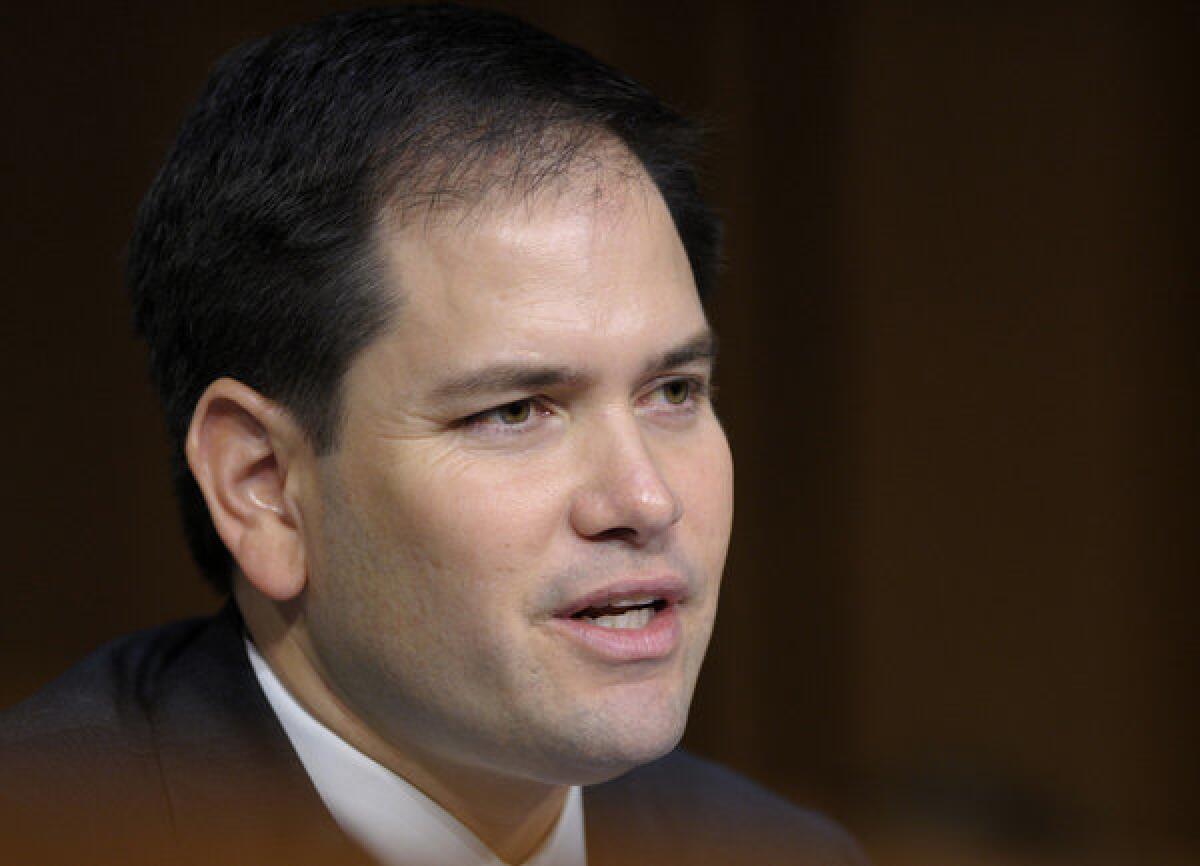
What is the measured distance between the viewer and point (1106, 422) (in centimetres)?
340

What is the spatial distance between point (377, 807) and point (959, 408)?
7.03ft

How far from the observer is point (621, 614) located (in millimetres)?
1517

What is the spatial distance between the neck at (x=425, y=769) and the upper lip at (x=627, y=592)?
248mm

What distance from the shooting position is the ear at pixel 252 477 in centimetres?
158

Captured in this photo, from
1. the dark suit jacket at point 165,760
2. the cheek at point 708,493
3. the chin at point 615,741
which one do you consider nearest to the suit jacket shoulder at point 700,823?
the dark suit jacket at point 165,760

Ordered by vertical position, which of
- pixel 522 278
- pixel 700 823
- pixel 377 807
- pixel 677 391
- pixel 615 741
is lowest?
pixel 700 823

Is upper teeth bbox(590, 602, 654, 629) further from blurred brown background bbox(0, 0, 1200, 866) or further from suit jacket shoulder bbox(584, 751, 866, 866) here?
blurred brown background bbox(0, 0, 1200, 866)

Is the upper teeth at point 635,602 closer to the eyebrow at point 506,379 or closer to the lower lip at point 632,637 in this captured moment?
A: the lower lip at point 632,637

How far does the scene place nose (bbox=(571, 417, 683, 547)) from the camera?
1.45m

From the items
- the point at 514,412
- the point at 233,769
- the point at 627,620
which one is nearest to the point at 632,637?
the point at 627,620

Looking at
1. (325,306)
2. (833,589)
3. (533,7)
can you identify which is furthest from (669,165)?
(833,589)

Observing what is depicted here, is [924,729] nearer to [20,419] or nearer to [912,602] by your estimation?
[912,602]

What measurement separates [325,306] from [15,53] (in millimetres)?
1640

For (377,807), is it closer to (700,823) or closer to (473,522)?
(473,522)
